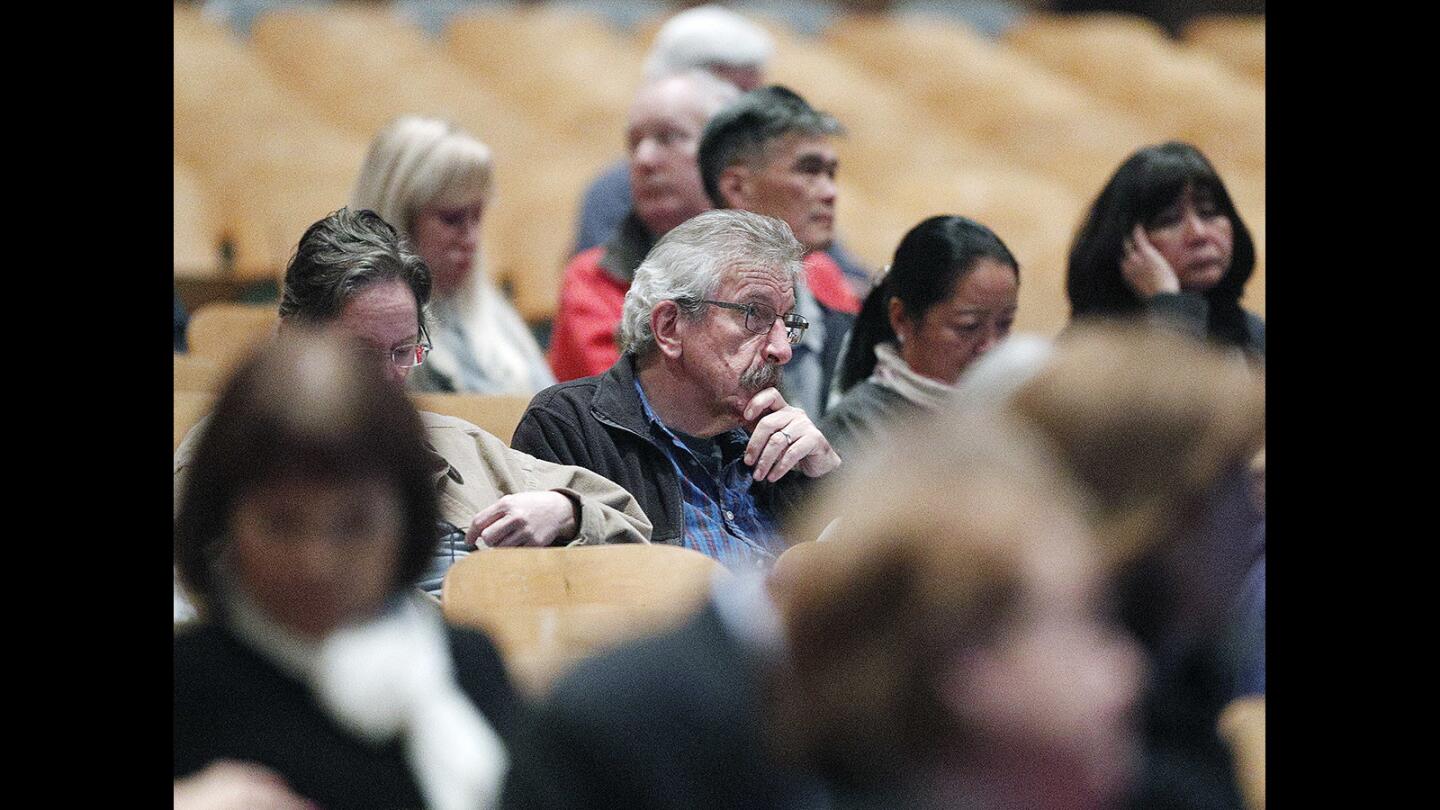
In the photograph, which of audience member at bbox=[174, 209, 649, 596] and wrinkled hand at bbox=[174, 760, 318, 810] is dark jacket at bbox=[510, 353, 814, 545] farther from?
wrinkled hand at bbox=[174, 760, 318, 810]

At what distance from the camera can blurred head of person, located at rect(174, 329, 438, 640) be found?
0.97 metres

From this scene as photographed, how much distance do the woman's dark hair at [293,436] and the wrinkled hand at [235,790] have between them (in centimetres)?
11

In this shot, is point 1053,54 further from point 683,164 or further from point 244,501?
point 244,501

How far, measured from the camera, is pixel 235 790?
979mm

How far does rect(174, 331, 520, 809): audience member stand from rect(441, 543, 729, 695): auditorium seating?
296 millimetres

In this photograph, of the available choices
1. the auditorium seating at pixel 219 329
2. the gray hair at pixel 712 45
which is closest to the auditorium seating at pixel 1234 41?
the gray hair at pixel 712 45

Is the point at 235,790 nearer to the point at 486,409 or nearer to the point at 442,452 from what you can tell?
the point at 442,452

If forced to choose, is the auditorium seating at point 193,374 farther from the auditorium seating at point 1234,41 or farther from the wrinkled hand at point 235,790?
the auditorium seating at point 1234,41

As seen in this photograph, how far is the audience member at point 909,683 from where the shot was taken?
0.82 metres

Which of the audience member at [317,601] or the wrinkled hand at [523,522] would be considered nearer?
the audience member at [317,601]

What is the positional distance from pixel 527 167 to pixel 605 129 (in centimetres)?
51

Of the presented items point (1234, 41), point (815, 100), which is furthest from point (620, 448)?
point (1234, 41)

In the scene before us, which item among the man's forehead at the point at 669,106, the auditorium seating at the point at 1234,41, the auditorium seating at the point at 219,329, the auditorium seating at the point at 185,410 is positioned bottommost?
the auditorium seating at the point at 185,410

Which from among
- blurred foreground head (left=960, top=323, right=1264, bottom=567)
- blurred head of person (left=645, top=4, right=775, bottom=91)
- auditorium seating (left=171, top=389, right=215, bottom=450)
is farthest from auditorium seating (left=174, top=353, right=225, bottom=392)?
blurred foreground head (left=960, top=323, right=1264, bottom=567)
